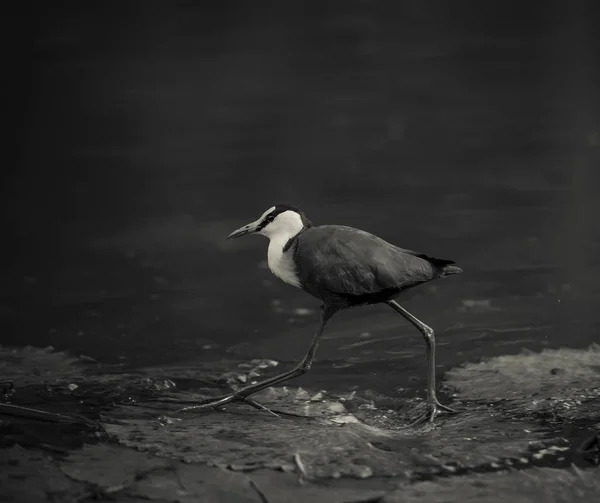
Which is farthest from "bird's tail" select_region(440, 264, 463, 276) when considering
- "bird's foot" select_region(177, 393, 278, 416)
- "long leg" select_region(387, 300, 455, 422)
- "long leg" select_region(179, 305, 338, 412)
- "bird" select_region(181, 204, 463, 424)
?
"bird's foot" select_region(177, 393, 278, 416)

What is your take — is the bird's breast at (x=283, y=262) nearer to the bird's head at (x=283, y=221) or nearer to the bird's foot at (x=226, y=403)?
the bird's head at (x=283, y=221)

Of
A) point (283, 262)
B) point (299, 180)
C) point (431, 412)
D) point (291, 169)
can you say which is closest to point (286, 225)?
point (283, 262)

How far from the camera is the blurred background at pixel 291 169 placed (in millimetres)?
4738

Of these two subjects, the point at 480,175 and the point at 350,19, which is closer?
the point at 480,175

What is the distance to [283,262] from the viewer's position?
11.6ft

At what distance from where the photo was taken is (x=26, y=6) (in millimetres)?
8633

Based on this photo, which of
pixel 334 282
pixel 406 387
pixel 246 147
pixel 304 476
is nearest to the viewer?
pixel 304 476

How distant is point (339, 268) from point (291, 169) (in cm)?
403

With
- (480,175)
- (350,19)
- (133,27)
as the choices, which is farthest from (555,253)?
(133,27)

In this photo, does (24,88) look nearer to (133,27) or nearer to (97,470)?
(133,27)

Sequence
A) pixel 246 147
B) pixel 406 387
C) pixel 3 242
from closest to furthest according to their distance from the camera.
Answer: pixel 406 387 → pixel 3 242 → pixel 246 147

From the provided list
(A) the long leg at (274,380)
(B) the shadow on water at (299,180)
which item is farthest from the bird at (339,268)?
(B) the shadow on water at (299,180)

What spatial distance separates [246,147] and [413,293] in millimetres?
2985

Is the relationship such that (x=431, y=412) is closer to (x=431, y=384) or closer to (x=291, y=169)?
(x=431, y=384)
